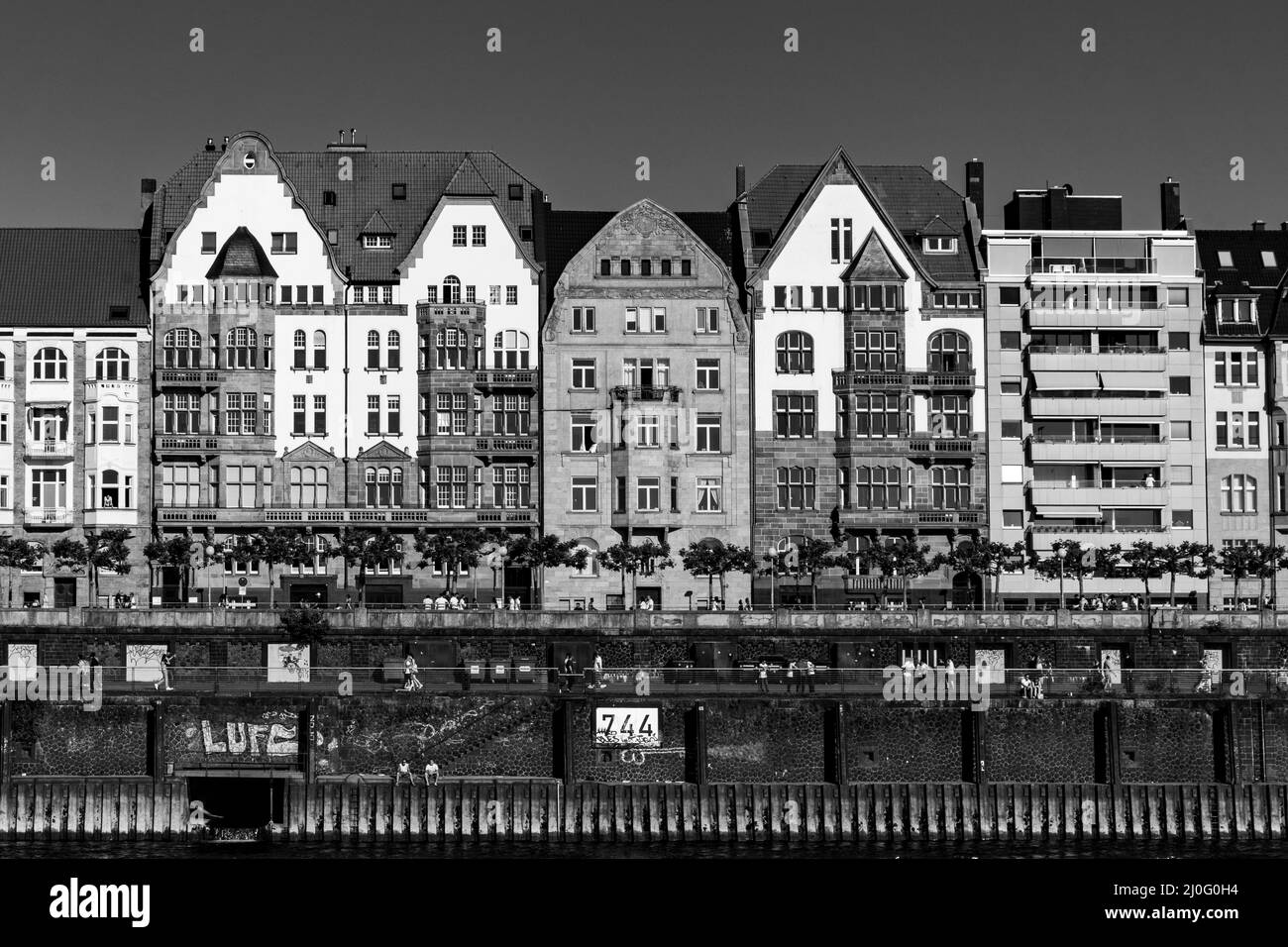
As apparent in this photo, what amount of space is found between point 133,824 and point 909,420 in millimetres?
51498

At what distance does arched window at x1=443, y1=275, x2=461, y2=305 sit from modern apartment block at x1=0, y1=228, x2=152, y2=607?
1508 centimetres

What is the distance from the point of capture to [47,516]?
122 metres

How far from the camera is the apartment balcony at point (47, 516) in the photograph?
12131cm

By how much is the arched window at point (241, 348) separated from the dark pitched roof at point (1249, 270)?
49.1 meters

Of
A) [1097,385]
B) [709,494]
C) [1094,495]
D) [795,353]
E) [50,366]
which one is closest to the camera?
[50,366]

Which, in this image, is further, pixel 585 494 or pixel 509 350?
pixel 509 350

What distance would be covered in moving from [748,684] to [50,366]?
47.7 metres

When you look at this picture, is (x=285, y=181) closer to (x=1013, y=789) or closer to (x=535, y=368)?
(x=535, y=368)

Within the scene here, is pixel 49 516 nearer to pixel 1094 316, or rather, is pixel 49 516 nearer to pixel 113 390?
pixel 113 390

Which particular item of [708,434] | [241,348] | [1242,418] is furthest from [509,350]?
[1242,418]

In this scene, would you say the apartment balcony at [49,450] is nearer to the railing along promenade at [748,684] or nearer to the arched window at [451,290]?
the arched window at [451,290]

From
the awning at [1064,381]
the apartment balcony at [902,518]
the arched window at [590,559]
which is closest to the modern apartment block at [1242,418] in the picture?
the awning at [1064,381]

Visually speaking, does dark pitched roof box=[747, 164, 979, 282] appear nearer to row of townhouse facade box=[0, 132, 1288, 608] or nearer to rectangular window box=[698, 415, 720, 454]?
row of townhouse facade box=[0, 132, 1288, 608]

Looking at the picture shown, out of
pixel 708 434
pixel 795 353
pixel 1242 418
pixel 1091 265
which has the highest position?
pixel 1091 265
